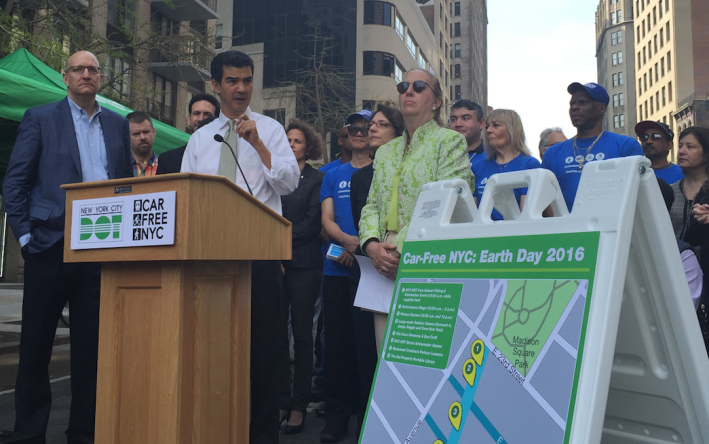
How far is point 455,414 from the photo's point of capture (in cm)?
187

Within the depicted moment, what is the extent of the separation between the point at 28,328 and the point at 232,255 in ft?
5.13

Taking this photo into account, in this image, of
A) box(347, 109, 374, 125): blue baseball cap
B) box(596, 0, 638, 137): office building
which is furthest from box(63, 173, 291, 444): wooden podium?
box(596, 0, 638, 137): office building

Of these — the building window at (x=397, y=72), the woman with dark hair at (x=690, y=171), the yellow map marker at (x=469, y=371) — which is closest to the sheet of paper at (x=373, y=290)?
the yellow map marker at (x=469, y=371)

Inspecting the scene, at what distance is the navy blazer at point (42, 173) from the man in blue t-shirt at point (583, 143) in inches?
118

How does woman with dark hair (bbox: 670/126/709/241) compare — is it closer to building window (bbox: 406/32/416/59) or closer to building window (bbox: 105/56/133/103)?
building window (bbox: 105/56/133/103)

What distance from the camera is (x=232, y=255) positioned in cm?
267

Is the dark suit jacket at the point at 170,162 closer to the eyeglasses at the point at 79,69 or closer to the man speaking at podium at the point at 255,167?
the eyeglasses at the point at 79,69

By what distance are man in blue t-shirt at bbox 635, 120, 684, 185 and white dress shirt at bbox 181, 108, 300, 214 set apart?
333cm

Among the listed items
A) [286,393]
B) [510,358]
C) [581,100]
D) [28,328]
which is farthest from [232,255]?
[581,100]

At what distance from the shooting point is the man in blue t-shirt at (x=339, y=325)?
4156 millimetres

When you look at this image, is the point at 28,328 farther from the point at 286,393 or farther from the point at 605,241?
the point at 605,241

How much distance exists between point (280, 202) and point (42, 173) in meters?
1.38

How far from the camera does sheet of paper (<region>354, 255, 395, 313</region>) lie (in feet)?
10.3

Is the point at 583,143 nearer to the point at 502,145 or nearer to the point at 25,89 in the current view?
the point at 502,145
